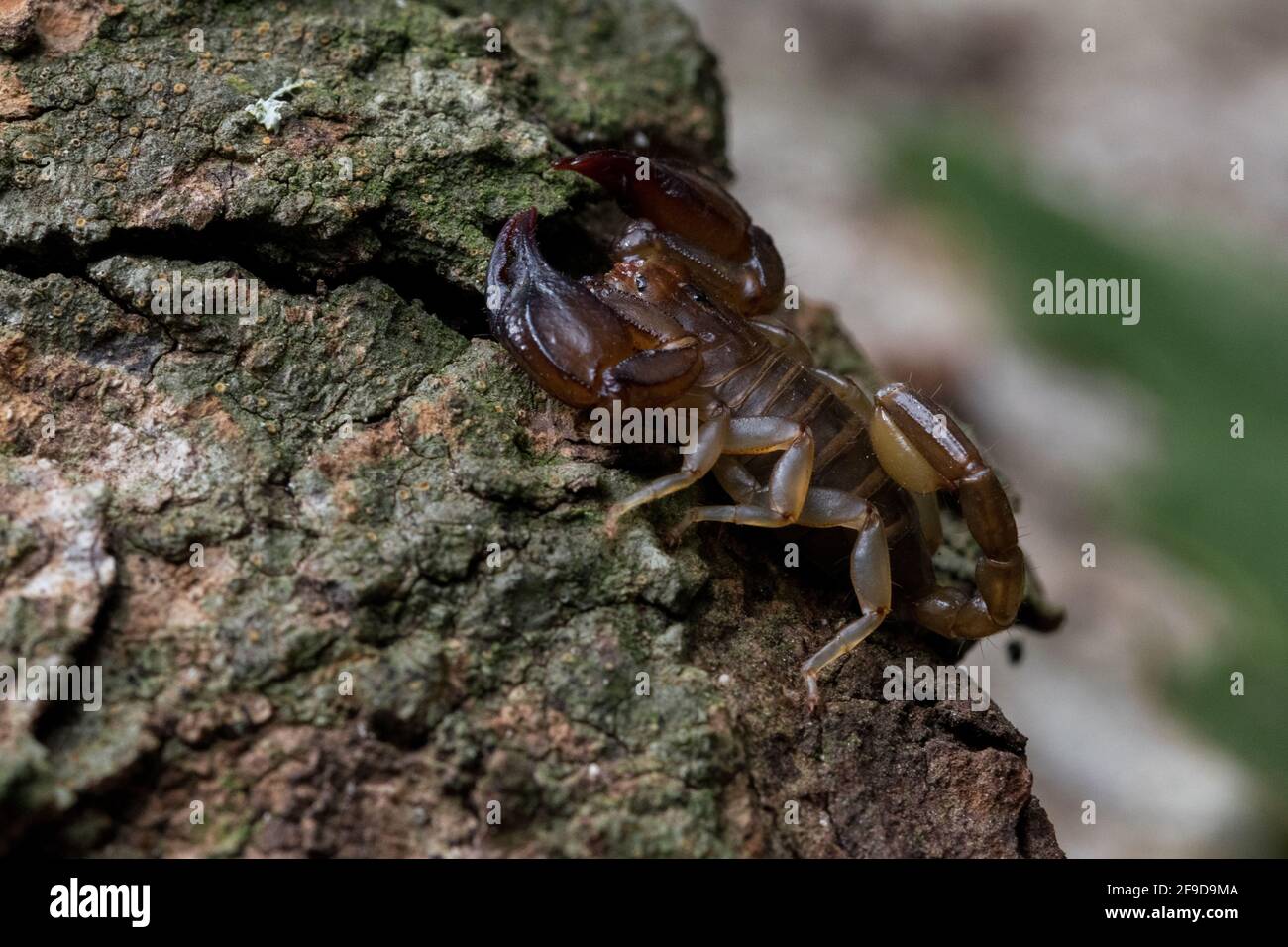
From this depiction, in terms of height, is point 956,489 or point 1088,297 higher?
point 1088,297

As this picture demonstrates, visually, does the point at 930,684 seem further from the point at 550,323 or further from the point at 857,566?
the point at 550,323

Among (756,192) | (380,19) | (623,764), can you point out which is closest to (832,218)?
(756,192)

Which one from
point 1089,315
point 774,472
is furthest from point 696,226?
point 1089,315

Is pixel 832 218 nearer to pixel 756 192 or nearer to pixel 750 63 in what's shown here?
pixel 756 192

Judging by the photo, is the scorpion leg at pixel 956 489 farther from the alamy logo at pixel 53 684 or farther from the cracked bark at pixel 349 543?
the alamy logo at pixel 53 684

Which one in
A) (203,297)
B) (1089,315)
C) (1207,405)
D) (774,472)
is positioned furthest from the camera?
(1089,315)
